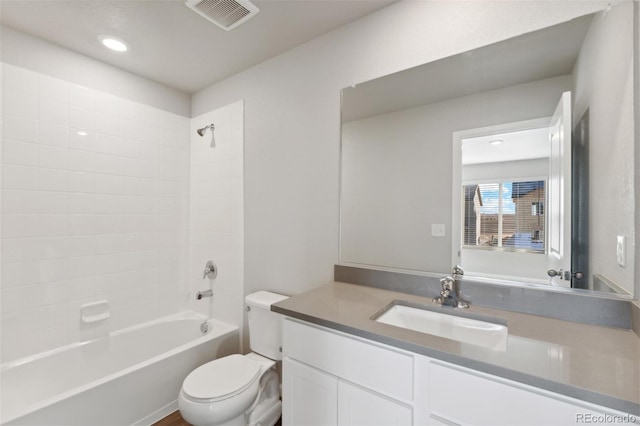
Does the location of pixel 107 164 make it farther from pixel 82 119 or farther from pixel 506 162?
pixel 506 162

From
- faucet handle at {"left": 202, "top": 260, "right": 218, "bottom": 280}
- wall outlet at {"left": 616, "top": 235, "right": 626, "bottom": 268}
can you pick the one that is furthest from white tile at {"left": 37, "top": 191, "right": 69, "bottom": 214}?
wall outlet at {"left": 616, "top": 235, "right": 626, "bottom": 268}

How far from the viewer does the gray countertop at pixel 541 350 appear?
2.28 feet

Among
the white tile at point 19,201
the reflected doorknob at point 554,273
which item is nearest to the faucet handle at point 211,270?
the white tile at point 19,201

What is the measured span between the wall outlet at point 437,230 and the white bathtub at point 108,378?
5.59ft

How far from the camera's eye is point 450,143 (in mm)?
1443

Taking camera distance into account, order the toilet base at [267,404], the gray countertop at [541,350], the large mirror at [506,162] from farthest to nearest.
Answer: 1. the toilet base at [267,404]
2. the large mirror at [506,162]
3. the gray countertop at [541,350]

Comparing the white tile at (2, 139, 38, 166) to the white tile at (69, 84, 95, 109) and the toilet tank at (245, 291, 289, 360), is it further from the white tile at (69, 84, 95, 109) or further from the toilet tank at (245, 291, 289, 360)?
the toilet tank at (245, 291, 289, 360)

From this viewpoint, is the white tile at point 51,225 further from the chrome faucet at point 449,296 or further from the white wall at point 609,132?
the white wall at point 609,132

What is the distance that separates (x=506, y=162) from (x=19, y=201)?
2759 millimetres

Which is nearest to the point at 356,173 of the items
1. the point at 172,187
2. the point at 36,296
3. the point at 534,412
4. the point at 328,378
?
the point at 328,378

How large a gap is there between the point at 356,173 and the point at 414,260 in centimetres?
59

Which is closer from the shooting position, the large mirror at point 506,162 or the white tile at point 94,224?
the large mirror at point 506,162

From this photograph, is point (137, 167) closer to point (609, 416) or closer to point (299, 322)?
point (299, 322)

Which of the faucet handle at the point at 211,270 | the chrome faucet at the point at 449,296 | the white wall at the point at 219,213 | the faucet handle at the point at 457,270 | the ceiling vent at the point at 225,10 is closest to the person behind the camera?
the chrome faucet at the point at 449,296
